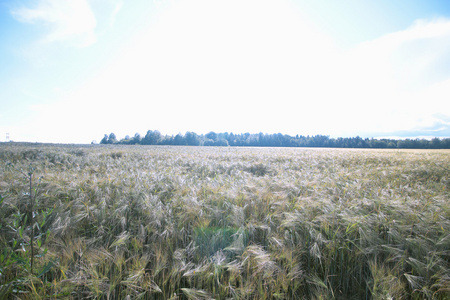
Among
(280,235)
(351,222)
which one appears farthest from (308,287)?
(351,222)

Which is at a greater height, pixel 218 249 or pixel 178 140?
pixel 178 140

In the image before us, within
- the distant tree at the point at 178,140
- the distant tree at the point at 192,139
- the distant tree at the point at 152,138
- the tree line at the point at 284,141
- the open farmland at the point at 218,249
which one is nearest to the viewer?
the open farmland at the point at 218,249

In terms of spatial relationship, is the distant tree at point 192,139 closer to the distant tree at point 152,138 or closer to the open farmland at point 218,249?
the distant tree at point 152,138

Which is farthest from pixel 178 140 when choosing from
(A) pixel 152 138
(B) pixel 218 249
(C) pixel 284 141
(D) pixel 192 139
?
(B) pixel 218 249

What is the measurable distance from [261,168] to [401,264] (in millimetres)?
5881

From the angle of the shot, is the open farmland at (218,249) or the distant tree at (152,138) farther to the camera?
the distant tree at (152,138)

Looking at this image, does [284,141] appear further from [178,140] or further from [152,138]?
[152,138]

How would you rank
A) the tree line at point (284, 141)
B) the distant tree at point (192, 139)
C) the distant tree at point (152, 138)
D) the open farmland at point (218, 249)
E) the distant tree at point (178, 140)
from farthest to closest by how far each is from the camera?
the distant tree at point (152, 138) < the distant tree at point (178, 140) < the distant tree at point (192, 139) < the tree line at point (284, 141) < the open farmland at point (218, 249)

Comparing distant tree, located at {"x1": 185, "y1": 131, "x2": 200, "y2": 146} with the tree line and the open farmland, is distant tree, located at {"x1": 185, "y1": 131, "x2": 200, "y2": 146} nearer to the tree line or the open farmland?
the tree line

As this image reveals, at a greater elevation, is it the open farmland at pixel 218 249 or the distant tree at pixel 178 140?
the distant tree at pixel 178 140

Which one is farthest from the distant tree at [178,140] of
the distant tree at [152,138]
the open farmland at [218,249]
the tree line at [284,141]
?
the open farmland at [218,249]

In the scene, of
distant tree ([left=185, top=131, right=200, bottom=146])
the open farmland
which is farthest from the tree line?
the open farmland

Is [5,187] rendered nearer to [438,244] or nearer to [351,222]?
[351,222]

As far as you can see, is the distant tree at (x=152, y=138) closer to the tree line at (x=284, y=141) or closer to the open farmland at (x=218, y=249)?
the tree line at (x=284, y=141)
